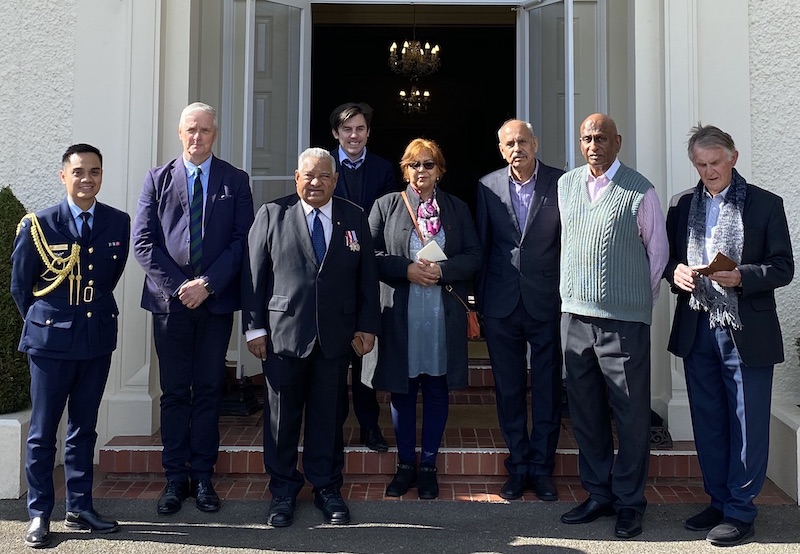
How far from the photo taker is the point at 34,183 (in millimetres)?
4492

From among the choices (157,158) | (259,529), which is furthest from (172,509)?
(157,158)

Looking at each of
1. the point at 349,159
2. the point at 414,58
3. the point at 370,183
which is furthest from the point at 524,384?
the point at 414,58

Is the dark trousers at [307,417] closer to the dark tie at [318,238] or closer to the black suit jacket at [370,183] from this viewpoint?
the dark tie at [318,238]

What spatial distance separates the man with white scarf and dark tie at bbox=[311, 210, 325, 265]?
167cm

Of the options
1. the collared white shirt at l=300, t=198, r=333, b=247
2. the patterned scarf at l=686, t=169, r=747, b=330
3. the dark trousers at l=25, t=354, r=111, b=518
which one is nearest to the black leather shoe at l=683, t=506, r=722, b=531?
the patterned scarf at l=686, t=169, r=747, b=330

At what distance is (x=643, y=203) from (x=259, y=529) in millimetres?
2372

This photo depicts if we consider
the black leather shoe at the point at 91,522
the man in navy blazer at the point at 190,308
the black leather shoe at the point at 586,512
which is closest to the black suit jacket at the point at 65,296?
the man in navy blazer at the point at 190,308

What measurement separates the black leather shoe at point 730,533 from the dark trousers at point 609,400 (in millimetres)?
323

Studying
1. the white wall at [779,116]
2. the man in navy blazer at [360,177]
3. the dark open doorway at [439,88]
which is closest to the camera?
the man in navy blazer at [360,177]

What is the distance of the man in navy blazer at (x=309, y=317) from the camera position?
11.3ft

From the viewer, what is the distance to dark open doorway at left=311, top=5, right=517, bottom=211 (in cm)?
1098

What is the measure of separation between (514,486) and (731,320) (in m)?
1.38

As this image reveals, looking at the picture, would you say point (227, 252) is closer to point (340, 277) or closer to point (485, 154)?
point (340, 277)

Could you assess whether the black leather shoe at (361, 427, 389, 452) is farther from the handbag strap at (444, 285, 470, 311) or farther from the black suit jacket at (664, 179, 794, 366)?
the black suit jacket at (664, 179, 794, 366)
